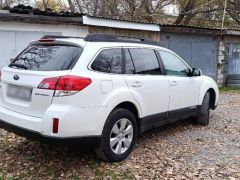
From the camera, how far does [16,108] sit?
190 inches

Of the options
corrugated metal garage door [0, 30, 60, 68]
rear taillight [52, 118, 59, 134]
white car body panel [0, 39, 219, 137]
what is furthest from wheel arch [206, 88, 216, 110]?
corrugated metal garage door [0, 30, 60, 68]

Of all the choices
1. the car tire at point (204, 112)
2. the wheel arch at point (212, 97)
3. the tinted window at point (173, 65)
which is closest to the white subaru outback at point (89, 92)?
the tinted window at point (173, 65)

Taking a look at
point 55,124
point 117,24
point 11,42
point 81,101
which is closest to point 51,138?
point 55,124

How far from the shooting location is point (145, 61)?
5867 millimetres

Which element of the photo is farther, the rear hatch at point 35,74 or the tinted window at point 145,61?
Result: the tinted window at point 145,61

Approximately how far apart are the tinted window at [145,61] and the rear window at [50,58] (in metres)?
1.16

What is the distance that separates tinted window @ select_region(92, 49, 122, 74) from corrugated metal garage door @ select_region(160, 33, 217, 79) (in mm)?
9822

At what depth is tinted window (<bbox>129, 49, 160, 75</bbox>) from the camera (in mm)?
5637

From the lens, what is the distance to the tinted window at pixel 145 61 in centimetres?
564

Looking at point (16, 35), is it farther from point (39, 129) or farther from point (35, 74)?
point (39, 129)

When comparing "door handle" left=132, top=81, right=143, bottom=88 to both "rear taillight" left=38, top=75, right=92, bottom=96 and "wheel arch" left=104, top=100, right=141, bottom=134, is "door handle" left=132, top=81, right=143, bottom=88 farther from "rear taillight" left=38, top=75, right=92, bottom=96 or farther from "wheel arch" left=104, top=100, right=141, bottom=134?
"rear taillight" left=38, top=75, right=92, bottom=96

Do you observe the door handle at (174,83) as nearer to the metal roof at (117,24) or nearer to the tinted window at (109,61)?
the tinted window at (109,61)

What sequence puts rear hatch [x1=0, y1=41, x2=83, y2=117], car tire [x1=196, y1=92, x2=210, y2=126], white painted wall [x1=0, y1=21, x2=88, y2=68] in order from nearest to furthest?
rear hatch [x1=0, y1=41, x2=83, y2=117] < car tire [x1=196, y1=92, x2=210, y2=126] < white painted wall [x1=0, y1=21, x2=88, y2=68]

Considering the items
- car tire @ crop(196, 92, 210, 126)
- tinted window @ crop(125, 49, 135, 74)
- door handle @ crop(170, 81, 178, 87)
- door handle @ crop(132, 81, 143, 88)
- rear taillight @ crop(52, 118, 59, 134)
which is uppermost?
tinted window @ crop(125, 49, 135, 74)
